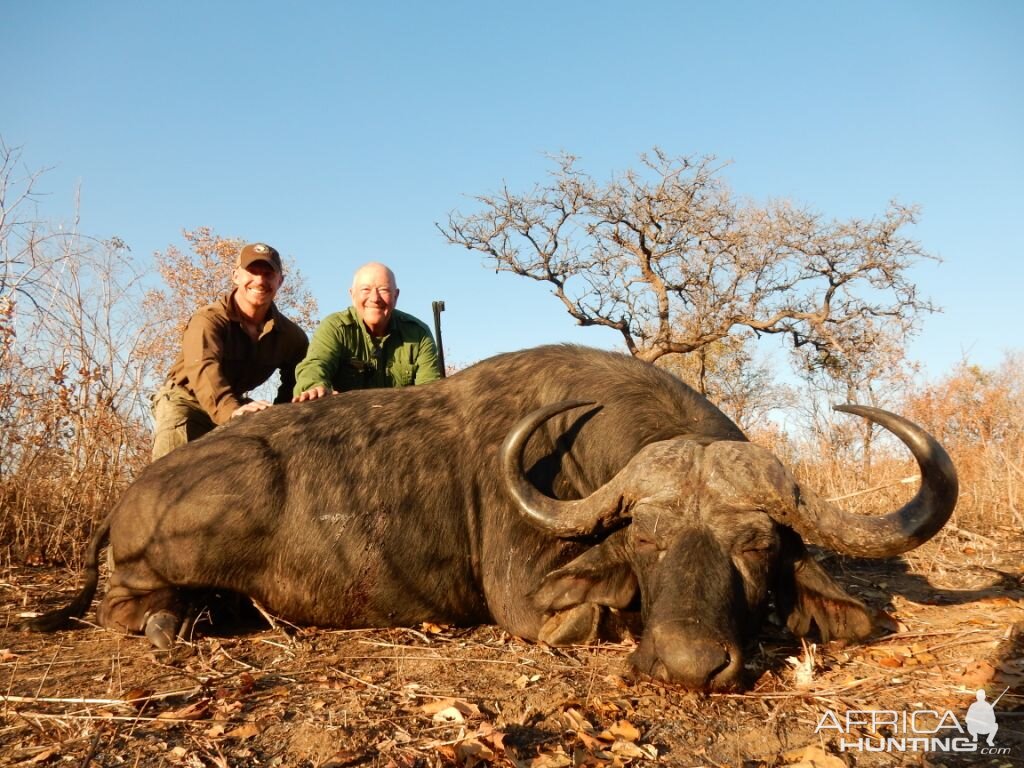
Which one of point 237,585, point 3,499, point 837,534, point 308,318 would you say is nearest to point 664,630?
point 837,534

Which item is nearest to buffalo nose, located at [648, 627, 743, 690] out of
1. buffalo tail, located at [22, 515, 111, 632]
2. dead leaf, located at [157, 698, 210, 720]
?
dead leaf, located at [157, 698, 210, 720]

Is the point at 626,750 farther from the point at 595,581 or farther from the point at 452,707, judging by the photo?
the point at 595,581

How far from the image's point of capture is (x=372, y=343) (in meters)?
6.71

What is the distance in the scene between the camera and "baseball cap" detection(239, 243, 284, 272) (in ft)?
19.3

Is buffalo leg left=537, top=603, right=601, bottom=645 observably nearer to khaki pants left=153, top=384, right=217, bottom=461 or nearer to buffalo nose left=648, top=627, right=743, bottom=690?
buffalo nose left=648, top=627, right=743, bottom=690

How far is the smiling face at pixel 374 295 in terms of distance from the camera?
6.59m

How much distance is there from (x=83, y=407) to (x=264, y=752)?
4872 millimetres

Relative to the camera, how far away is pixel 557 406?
3.59 meters

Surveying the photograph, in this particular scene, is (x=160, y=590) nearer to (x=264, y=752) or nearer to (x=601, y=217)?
(x=264, y=752)

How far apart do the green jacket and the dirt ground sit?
9.12ft

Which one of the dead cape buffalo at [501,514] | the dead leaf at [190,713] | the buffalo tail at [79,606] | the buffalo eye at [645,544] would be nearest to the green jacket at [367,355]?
the dead cape buffalo at [501,514]

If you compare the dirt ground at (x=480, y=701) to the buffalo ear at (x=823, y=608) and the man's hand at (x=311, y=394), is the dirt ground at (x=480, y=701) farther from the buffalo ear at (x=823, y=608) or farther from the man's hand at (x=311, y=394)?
the man's hand at (x=311, y=394)

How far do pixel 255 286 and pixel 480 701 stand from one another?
4.24 meters

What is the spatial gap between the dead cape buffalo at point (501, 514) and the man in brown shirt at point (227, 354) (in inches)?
52.7
